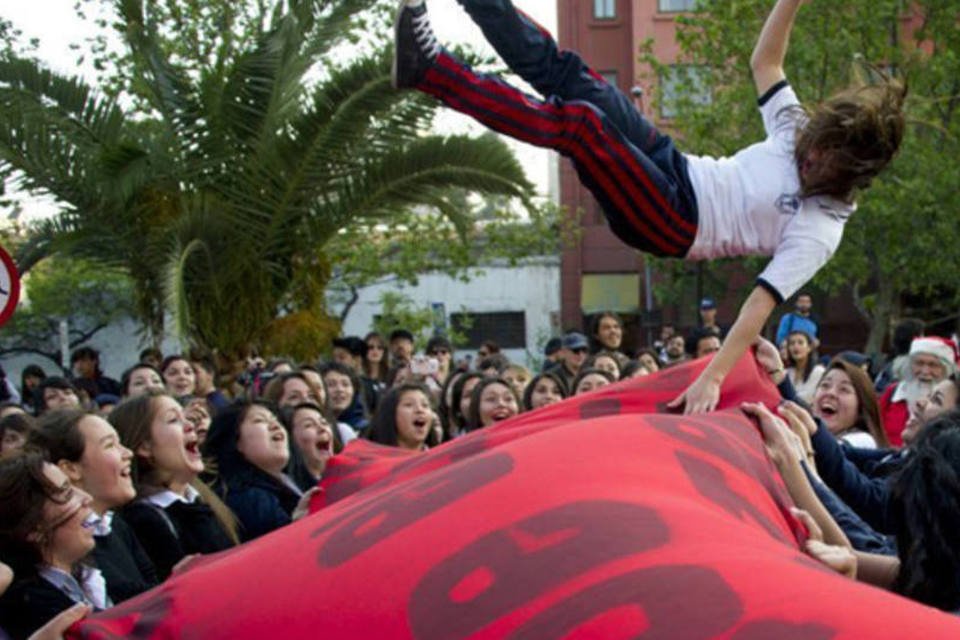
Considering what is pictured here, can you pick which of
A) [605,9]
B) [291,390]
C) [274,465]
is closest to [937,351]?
[291,390]

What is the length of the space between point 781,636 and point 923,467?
872 mm

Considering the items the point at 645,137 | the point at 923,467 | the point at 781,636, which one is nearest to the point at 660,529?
the point at 781,636

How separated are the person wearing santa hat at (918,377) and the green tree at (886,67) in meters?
15.1

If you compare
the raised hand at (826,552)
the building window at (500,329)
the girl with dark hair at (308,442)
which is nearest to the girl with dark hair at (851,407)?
the girl with dark hair at (308,442)

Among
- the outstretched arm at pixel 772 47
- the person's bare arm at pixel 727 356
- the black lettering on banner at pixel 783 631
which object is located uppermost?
the outstretched arm at pixel 772 47

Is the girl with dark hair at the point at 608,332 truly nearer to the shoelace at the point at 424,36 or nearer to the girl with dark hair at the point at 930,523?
the shoelace at the point at 424,36

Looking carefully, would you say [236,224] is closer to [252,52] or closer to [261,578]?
[252,52]

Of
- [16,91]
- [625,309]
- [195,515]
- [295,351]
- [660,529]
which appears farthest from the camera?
[625,309]

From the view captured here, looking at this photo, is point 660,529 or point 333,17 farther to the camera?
point 333,17

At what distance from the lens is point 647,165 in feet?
15.4

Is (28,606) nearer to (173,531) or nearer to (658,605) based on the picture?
(173,531)

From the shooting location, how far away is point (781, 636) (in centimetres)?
220

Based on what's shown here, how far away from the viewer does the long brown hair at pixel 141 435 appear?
5.03 m

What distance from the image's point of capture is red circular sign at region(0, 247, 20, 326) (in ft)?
21.4
